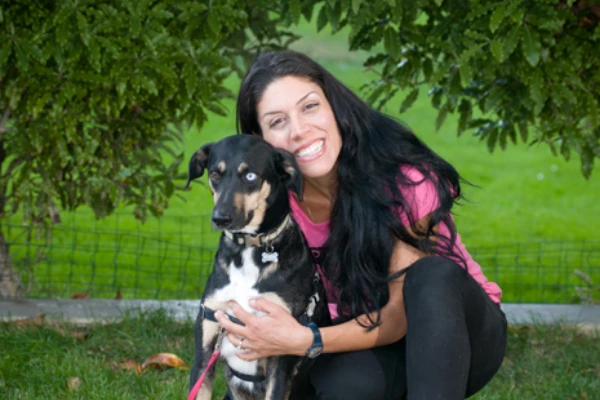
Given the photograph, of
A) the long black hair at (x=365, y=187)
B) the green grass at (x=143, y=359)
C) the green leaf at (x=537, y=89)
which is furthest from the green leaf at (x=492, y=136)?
the long black hair at (x=365, y=187)

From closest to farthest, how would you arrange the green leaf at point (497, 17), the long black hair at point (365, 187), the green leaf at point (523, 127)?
the long black hair at point (365, 187)
the green leaf at point (497, 17)
the green leaf at point (523, 127)

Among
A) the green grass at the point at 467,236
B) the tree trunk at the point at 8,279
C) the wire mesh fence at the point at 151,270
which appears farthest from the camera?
the green grass at the point at 467,236

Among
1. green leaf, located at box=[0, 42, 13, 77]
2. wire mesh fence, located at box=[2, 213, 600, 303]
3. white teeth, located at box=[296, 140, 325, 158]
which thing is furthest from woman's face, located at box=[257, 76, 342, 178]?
wire mesh fence, located at box=[2, 213, 600, 303]

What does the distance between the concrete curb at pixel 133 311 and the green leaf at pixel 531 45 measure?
1331mm

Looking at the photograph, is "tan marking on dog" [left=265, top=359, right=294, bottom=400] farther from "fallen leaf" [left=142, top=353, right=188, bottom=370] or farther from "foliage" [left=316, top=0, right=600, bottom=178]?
"foliage" [left=316, top=0, right=600, bottom=178]

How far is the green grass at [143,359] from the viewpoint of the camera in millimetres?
3295

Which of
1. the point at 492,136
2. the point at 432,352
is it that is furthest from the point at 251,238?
the point at 492,136

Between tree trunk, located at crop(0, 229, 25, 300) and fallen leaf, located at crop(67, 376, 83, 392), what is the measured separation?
1.38 meters

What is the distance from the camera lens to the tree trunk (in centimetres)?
459

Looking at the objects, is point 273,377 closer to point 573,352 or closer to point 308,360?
point 308,360

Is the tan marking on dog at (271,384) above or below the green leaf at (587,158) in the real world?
below

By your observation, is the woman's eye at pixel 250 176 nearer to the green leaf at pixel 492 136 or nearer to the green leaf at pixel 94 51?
the green leaf at pixel 94 51

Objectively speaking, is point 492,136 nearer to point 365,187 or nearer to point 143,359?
point 365,187

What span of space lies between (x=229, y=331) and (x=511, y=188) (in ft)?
26.0
